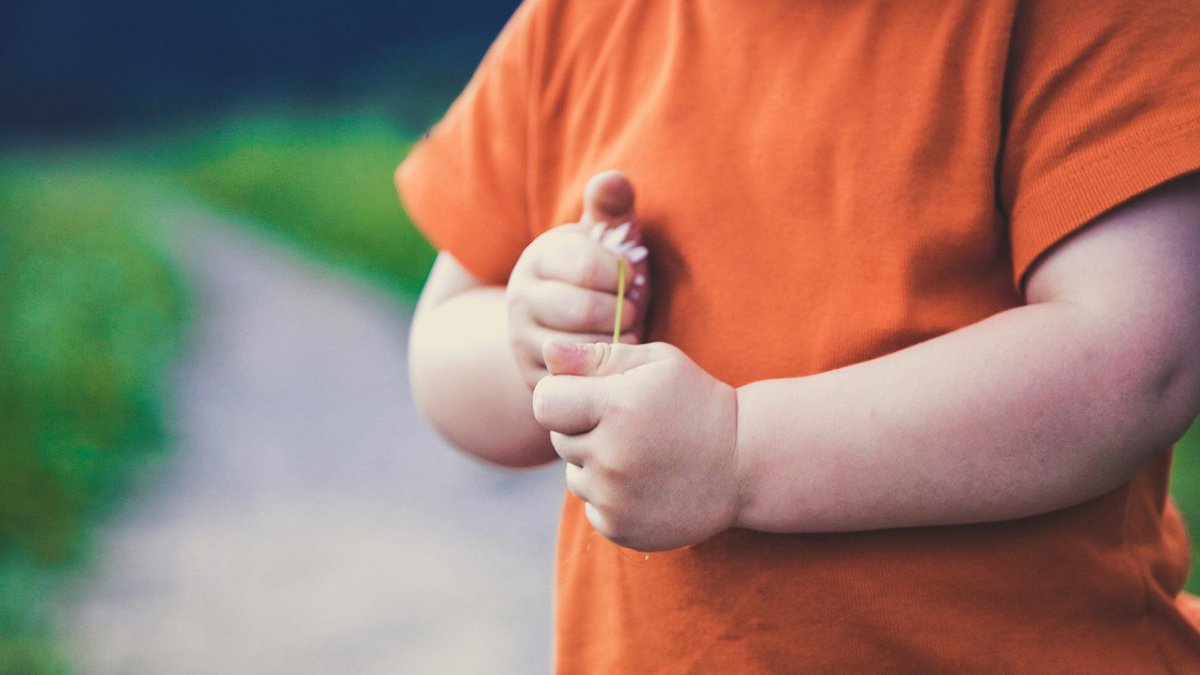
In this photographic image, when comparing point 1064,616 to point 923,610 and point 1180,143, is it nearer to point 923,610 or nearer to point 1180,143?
point 923,610

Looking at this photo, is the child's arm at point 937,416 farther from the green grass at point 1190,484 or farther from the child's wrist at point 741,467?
the green grass at point 1190,484

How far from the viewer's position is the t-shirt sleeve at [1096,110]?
0.53 meters

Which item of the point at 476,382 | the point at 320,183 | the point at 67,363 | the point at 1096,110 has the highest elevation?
the point at 1096,110

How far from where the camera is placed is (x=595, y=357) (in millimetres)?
545

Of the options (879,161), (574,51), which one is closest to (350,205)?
(574,51)

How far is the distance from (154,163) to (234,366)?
3.08 feet

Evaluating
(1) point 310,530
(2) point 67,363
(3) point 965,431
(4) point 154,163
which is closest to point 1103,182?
(3) point 965,431

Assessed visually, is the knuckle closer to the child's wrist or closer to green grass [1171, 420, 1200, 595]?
the child's wrist

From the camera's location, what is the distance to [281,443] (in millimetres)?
2385

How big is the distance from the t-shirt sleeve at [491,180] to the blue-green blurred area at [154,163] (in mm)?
1723

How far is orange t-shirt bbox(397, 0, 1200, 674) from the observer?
0.55 metres

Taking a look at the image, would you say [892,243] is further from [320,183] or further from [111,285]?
[320,183]

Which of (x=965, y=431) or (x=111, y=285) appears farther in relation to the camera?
(x=111, y=285)

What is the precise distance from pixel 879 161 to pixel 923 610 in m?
0.26
